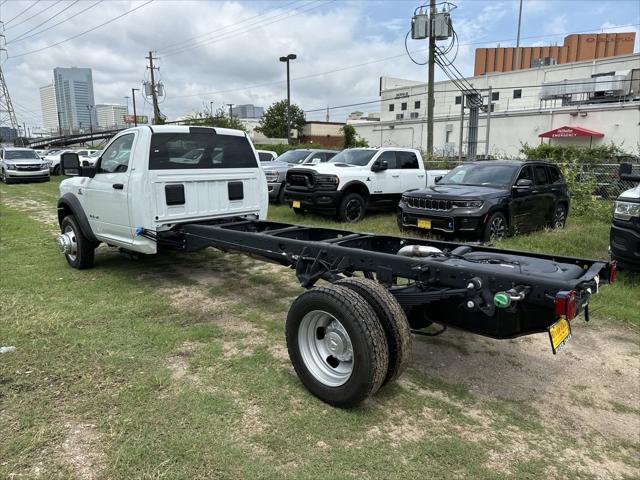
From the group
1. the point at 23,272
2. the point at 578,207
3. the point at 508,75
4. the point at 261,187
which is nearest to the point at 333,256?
the point at 261,187

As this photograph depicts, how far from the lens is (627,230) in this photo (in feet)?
19.6

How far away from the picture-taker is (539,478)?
270 cm

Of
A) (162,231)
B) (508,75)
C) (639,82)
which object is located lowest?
(162,231)

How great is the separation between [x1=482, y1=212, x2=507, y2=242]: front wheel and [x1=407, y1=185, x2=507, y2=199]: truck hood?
1.30ft

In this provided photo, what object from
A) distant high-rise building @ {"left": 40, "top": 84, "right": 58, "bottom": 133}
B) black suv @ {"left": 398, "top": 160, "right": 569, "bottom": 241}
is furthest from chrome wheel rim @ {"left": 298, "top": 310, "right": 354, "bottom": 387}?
distant high-rise building @ {"left": 40, "top": 84, "right": 58, "bottom": 133}

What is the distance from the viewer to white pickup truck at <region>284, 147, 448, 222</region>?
36.3 feet

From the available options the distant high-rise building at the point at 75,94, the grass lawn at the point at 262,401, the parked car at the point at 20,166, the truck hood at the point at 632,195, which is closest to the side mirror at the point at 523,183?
the truck hood at the point at 632,195

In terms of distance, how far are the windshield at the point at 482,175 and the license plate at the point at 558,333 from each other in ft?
21.8

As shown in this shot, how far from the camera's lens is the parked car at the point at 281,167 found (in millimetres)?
14062

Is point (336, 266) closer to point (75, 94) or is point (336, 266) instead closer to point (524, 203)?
point (524, 203)

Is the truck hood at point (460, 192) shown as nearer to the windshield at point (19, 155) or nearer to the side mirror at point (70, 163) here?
the side mirror at point (70, 163)

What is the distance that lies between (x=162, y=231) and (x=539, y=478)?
4.70 meters

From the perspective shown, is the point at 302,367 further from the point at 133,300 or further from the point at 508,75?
the point at 508,75

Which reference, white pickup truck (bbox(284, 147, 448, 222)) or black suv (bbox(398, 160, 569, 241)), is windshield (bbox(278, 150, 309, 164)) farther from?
black suv (bbox(398, 160, 569, 241))
